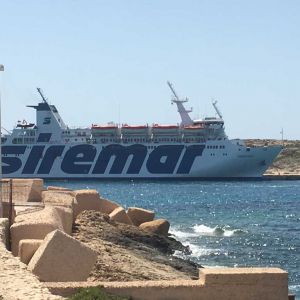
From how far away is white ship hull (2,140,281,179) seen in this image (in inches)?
2766

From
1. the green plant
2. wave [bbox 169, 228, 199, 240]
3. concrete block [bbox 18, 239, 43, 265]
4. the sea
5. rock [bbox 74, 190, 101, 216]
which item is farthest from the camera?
wave [bbox 169, 228, 199, 240]

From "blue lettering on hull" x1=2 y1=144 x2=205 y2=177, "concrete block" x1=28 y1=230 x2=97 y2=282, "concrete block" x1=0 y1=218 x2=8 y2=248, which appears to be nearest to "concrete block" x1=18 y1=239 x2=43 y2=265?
"concrete block" x1=0 y1=218 x2=8 y2=248

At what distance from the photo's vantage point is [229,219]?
114ft

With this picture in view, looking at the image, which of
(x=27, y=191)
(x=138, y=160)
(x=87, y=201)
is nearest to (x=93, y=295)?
(x=27, y=191)

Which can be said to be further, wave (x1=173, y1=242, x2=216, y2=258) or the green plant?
wave (x1=173, y1=242, x2=216, y2=258)

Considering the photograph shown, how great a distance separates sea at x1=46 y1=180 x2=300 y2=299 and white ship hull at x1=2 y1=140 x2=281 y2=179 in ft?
7.64

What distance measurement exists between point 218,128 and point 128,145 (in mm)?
8121

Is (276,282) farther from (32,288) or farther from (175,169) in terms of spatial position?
(175,169)

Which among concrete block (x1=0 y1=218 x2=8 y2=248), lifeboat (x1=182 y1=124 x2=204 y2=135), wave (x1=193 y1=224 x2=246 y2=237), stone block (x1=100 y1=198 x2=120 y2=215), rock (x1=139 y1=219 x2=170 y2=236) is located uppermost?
lifeboat (x1=182 y1=124 x2=204 y2=135)

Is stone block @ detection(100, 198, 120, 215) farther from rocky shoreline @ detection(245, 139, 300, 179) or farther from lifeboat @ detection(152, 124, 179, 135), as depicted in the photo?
rocky shoreline @ detection(245, 139, 300, 179)

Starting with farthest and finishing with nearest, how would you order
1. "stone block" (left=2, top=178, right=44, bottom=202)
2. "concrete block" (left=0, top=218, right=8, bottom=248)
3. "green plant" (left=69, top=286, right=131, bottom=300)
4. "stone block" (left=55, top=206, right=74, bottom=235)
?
"stone block" (left=2, top=178, right=44, bottom=202) < "stone block" (left=55, top=206, right=74, bottom=235) < "concrete block" (left=0, top=218, right=8, bottom=248) < "green plant" (left=69, top=286, right=131, bottom=300)

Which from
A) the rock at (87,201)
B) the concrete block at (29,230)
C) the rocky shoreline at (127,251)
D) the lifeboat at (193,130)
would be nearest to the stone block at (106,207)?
the rock at (87,201)

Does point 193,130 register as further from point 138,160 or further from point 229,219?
point 229,219

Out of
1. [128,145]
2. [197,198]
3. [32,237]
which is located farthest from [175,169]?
[32,237]
